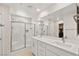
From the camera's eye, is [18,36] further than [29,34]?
No

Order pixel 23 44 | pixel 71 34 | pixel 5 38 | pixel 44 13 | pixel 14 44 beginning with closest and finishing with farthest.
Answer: pixel 71 34, pixel 5 38, pixel 44 13, pixel 14 44, pixel 23 44

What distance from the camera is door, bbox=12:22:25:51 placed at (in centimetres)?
368

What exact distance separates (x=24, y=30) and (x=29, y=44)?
802 mm

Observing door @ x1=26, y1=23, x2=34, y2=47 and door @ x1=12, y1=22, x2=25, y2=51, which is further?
door @ x1=26, y1=23, x2=34, y2=47

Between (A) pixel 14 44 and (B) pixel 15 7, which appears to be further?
(A) pixel 14 44

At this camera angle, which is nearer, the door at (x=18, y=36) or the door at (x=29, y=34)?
the door at (x=18, y=36)

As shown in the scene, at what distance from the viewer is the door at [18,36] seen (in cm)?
368

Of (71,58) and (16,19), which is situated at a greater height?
(16,19)

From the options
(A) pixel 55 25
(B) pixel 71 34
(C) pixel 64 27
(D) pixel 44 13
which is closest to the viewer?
(B) pixel 71 34

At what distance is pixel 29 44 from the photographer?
4328 millimetres

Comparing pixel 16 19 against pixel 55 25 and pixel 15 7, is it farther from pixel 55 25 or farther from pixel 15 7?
pixel 55 25

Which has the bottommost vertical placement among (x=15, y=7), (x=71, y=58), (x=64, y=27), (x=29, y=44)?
(x=29, y=44)

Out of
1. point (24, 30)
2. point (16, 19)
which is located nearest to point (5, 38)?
point (16, 19)

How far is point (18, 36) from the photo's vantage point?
3.98 meters
